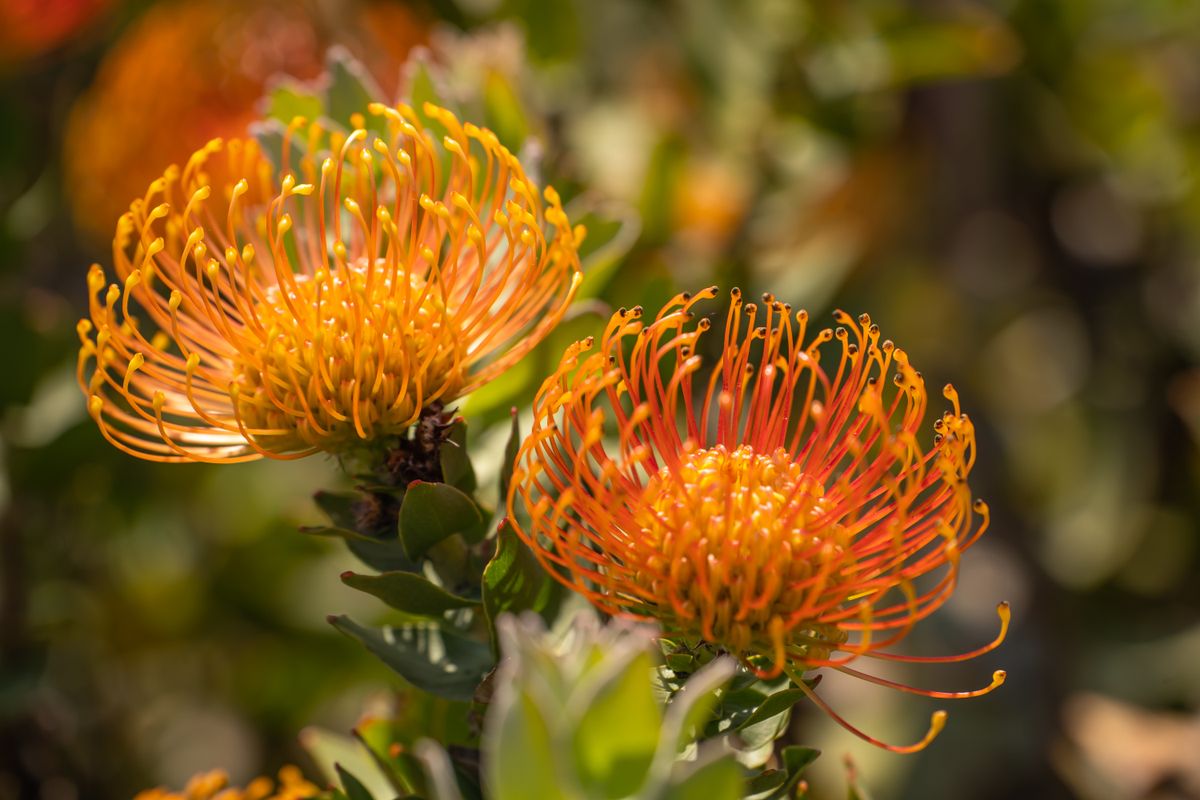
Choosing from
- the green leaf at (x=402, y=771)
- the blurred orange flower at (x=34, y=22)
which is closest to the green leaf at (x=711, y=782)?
the green leaf at (x=402, y=771)

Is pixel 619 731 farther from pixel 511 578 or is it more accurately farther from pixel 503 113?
pixel 503 113

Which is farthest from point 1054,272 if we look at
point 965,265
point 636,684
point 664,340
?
point 636,684

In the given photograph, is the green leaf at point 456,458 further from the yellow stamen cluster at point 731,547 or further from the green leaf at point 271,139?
the green leaf at point 271,139

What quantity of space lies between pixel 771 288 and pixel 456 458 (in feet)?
2.08

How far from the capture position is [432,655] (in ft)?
2.04

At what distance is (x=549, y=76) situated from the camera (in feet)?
4.31

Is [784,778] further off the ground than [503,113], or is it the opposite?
[503,113]

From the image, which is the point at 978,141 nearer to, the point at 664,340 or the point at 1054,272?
the point at 1054,272

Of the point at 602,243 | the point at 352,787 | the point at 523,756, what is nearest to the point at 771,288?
the point at 602,243

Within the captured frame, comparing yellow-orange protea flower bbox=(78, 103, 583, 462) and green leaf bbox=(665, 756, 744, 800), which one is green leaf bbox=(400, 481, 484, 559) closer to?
yellow-orange protea flower bbox=(78, 103, 583, 462)

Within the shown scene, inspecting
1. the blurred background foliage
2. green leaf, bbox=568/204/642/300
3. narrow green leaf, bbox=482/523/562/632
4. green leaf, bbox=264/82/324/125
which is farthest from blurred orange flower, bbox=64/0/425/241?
narrow green leaf, bbox=482/523/562/632

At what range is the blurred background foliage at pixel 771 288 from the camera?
A: 3.87 ft

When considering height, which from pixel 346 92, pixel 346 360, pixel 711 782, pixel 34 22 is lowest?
pixel 711 782

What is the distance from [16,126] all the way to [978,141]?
4.31ft
